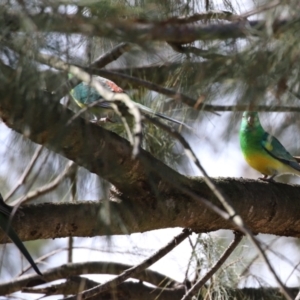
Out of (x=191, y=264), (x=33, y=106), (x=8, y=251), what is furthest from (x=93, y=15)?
(x=8, y=251)

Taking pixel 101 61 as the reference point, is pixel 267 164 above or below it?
above

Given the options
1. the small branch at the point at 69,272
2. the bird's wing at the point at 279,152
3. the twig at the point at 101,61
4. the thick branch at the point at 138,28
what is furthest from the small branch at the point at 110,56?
the bird's wing at the point at 279,152

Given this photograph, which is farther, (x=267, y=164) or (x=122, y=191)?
(x=267, y=164)

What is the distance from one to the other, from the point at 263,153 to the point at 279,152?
0.12 m

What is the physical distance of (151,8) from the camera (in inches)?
88.0

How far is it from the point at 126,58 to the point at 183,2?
0.48m

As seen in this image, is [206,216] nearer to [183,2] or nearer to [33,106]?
[183,2]

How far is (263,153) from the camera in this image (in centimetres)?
365

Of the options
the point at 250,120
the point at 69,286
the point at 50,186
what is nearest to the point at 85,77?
the point at 50,186

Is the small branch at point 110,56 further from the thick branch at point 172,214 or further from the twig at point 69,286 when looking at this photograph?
the twig at point 69,286

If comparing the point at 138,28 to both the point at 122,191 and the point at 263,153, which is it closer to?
the point at 122,191

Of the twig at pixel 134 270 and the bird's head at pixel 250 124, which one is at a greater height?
the bird's head at pixel 250 124

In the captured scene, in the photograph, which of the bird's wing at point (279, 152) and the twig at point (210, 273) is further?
the bird's wing at point (279, 152)

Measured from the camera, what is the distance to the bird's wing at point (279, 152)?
139 inches
